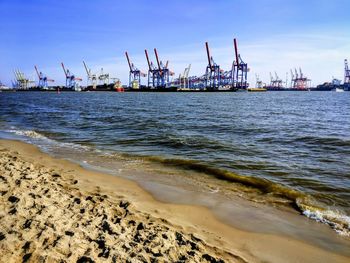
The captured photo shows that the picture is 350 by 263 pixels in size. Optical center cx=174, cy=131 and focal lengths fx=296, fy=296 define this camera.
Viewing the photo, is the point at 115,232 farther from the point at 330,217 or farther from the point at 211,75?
the point at 211,75

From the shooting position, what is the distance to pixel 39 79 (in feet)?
545

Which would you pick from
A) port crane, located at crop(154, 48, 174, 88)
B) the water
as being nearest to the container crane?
port crane, located at crop(154, 48, 174, 88)

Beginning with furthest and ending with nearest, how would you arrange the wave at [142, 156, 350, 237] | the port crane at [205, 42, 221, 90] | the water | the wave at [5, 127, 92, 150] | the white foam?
1. the port crane at [205, 42, 221, 90]
2. the wave at [5, 127, 92, 150]
3. the water
4. the wave at [142, 156, 350, 237]
5. the white foam

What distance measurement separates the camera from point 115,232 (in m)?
3.97

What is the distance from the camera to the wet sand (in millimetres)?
3422

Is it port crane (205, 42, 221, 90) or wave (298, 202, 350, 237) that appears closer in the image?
wave (298, 202, 350, 237)

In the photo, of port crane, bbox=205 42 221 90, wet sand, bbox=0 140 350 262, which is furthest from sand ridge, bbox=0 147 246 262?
port crane, bbox=205 42 221 90

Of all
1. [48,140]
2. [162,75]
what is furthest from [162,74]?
[48,140]

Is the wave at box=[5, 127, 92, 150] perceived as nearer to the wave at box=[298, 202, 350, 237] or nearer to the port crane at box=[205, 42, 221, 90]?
the wave at box=[298, 202, 350, 237]

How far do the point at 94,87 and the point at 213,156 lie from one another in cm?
14315

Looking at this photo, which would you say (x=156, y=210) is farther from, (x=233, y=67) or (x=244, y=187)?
(x=233, y=67)

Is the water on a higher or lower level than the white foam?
higher

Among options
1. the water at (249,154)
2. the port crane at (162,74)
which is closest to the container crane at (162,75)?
the port crane at (162,74)

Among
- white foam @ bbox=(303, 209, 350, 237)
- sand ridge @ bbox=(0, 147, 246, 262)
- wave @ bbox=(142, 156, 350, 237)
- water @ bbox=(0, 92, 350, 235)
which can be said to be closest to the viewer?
sand ridge @ bbox=(0, 147, 246, 262)
